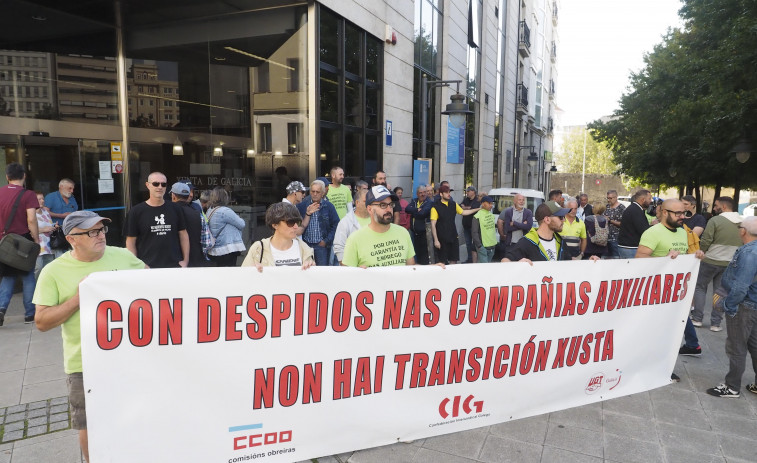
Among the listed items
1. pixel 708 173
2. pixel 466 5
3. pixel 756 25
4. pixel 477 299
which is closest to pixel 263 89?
pixel 477 299

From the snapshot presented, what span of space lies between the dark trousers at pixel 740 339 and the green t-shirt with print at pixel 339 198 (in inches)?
209

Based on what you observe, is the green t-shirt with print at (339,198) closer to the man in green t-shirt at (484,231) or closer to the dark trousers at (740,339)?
the man in green t-shirt at (484,231)

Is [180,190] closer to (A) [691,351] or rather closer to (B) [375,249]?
(B) [375,249]

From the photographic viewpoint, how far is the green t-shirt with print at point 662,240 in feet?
17.4

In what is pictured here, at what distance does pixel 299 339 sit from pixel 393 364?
0.74m

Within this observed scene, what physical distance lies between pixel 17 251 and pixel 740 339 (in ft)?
25.4

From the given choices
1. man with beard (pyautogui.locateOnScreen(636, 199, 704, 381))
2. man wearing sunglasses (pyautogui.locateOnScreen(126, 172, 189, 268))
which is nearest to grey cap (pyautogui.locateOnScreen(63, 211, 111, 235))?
man wearing sunglasses (pyautogui.locateOnScreen(126, 172, 189, 268))

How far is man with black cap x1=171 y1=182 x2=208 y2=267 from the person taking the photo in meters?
5.80

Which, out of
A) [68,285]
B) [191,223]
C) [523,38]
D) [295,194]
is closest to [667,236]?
[295,194]

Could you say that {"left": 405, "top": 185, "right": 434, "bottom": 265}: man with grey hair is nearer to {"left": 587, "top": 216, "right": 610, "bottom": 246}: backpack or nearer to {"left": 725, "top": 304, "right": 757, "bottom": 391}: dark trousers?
{"left": 587, "top": 216, "right": 610, "bottom": 246}: backpack

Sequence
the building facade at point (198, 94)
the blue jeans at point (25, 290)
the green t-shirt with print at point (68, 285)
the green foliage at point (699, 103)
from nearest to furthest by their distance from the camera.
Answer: the green t-shirt with print at point (68, 285) → the blue jeans at point (25, 290) → the building facade at point (198, 94) → the green foliage at point (699, 103)

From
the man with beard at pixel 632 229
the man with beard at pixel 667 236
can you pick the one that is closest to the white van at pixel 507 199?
the man with beard at pixel 632 229

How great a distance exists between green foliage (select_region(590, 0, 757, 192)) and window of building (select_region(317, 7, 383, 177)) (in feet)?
25.7

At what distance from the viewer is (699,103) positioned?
14.7 metres
